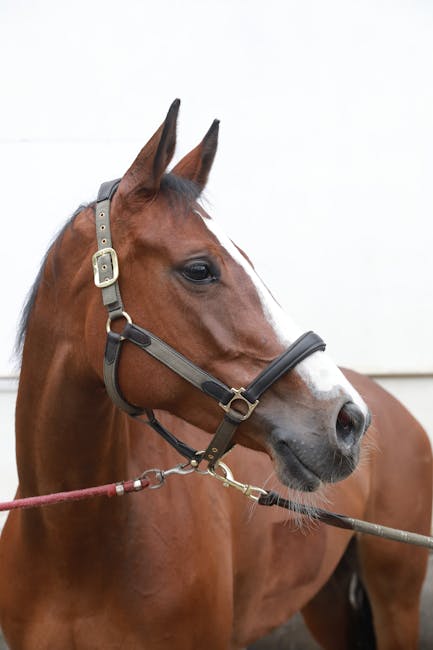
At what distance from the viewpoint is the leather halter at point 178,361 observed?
1.70 metres

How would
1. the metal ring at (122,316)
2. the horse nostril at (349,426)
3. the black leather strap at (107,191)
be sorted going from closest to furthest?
the horse nostril at (349,426), the metal ring at (122,316), the black leather strap at (107,191)

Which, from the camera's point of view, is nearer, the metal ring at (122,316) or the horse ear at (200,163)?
the metal ring at (122,316)

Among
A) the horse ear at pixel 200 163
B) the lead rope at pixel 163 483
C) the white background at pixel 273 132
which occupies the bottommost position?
the lead rope at pixel 163 483

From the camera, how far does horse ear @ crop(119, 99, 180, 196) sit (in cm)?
176

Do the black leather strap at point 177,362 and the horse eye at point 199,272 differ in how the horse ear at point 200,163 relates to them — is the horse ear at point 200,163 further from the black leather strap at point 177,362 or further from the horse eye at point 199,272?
the black leather strap at point 177,362

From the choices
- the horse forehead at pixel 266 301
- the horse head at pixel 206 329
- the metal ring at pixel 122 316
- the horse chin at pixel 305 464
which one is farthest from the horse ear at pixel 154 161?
the horse chin at pixel 305 464

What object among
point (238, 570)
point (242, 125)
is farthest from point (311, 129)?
point (238, 570)

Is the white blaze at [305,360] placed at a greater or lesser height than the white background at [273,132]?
lesser

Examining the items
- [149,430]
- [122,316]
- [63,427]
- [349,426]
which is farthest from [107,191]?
[349,426]

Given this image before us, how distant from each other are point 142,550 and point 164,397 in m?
0.50

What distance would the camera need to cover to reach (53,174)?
4.34m

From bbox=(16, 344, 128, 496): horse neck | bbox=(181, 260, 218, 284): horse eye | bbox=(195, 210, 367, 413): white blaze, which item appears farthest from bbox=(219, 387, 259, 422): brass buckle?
bbox=(16, 344, 128, 496): horse neck

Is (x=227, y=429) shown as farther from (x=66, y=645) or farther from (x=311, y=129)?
(x=311, y=129)

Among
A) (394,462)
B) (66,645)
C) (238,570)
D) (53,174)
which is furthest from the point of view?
(53,174)
